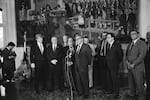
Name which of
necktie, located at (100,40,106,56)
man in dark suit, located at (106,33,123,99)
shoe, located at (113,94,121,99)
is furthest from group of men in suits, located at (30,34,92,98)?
shoe, located at (113,94,121,99)

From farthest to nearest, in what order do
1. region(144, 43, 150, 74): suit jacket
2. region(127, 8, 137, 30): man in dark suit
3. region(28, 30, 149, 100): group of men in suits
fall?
region(127, 8, 137, 30): man in dark suit → region(144, 43, 150, 74): suit jacket → region(28, 30, 149, 100): group of men in suits

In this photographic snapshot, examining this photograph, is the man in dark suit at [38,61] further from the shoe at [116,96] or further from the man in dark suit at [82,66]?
the shoe at [116,96]

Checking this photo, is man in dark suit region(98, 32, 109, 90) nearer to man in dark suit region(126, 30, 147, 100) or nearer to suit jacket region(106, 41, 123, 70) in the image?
suit jacket region(106, 41, 123, 70)

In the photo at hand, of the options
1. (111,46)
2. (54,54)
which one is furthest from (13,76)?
(111,46)

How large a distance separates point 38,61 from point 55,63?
621 mm

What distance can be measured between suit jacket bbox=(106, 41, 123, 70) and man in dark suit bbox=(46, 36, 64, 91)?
5.93ft

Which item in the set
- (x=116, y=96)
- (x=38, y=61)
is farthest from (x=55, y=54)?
(x=116, y=96)

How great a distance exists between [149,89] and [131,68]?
1.06m

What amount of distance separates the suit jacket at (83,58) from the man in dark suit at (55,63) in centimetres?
97

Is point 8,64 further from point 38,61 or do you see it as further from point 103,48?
point 103,48

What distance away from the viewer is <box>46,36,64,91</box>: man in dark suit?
9680mm

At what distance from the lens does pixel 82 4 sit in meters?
10.8

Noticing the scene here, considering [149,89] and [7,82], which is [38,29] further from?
[149,89]

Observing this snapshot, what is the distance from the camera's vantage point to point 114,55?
902 centimetres
